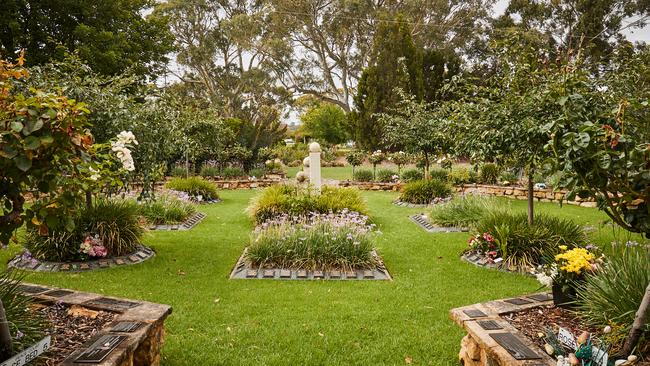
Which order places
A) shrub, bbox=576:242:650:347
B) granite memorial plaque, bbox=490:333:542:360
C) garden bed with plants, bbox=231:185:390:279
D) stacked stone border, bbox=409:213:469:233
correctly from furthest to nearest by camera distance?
stacked stone border, bbox=409:213:469:233 < garden bed with plants, bbox=231:185:390:279 < shrub, bbox=576:242:650:347 < granite memorial plaque, bbox=490:333:542:360

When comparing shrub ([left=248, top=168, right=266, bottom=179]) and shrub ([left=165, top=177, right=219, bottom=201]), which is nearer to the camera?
shrub ([left=165, top=177, right=219, bottom=201])

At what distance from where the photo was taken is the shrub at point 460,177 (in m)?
14.1

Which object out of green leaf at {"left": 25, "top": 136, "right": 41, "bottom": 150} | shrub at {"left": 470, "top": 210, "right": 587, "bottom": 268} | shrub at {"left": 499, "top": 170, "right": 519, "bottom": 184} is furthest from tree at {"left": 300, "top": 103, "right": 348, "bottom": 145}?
green leaf at {"left": 25, "top": 136, "right": 41, "bottom": 150}

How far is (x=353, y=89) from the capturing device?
3019cm

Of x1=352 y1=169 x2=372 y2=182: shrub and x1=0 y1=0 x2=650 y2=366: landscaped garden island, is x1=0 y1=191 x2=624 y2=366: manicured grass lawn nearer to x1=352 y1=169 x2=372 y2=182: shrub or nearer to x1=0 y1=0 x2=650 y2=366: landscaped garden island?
x1=0 y1=0 x2=650 y2=366: landscaped garden island

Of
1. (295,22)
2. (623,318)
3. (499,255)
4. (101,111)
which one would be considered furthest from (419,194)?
(295,22)

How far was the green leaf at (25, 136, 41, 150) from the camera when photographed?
1872 millimetres

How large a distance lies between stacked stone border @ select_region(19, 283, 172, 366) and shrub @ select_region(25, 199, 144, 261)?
219 cm

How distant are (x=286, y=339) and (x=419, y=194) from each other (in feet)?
27.5

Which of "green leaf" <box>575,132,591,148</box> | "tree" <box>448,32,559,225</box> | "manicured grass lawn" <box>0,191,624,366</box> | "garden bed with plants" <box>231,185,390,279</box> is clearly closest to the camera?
"green leaf" <box>575,132,591,148</box>

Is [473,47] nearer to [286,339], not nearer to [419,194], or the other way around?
[419,194]

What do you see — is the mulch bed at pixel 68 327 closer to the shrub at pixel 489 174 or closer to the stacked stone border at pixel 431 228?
the stacked stone border at pixel 431 228

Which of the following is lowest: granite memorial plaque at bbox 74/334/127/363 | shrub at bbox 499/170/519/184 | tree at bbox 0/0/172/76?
granite memorial plaque at bbox 74/334/127/363

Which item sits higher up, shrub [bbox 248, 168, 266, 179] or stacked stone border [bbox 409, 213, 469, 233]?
shrub [bbox 248, 168, 266, 179]
